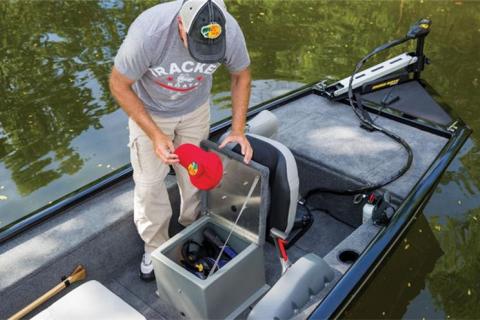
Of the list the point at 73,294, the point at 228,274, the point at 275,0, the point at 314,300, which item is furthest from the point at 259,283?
the point at 275,0

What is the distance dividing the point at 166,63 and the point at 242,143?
0.55 metres

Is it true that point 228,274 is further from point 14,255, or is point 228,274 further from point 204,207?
point 14,255

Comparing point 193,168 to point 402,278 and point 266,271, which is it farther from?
point 402,278

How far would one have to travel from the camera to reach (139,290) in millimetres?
2666

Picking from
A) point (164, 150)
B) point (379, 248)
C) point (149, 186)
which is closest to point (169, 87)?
point (164, 150)

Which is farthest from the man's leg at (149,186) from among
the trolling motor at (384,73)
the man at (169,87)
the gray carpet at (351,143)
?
the trolling motor at (384,73)

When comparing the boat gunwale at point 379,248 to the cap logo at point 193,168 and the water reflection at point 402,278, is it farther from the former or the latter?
the cap logo at point 193,168

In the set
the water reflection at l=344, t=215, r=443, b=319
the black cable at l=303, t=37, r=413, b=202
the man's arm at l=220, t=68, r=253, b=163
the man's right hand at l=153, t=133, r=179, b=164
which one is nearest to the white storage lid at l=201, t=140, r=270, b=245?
the man's arm at l=220, t=68, r=253, b=163

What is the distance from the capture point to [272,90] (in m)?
5.75

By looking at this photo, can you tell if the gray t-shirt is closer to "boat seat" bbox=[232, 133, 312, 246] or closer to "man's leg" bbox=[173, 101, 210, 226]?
"man's leg" bbox=[173, 101, 210, 226]

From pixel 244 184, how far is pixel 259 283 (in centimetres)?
57

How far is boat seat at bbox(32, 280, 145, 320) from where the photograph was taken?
187 centimetres

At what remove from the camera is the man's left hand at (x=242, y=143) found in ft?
7.31

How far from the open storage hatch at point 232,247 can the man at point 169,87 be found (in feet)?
0.49
